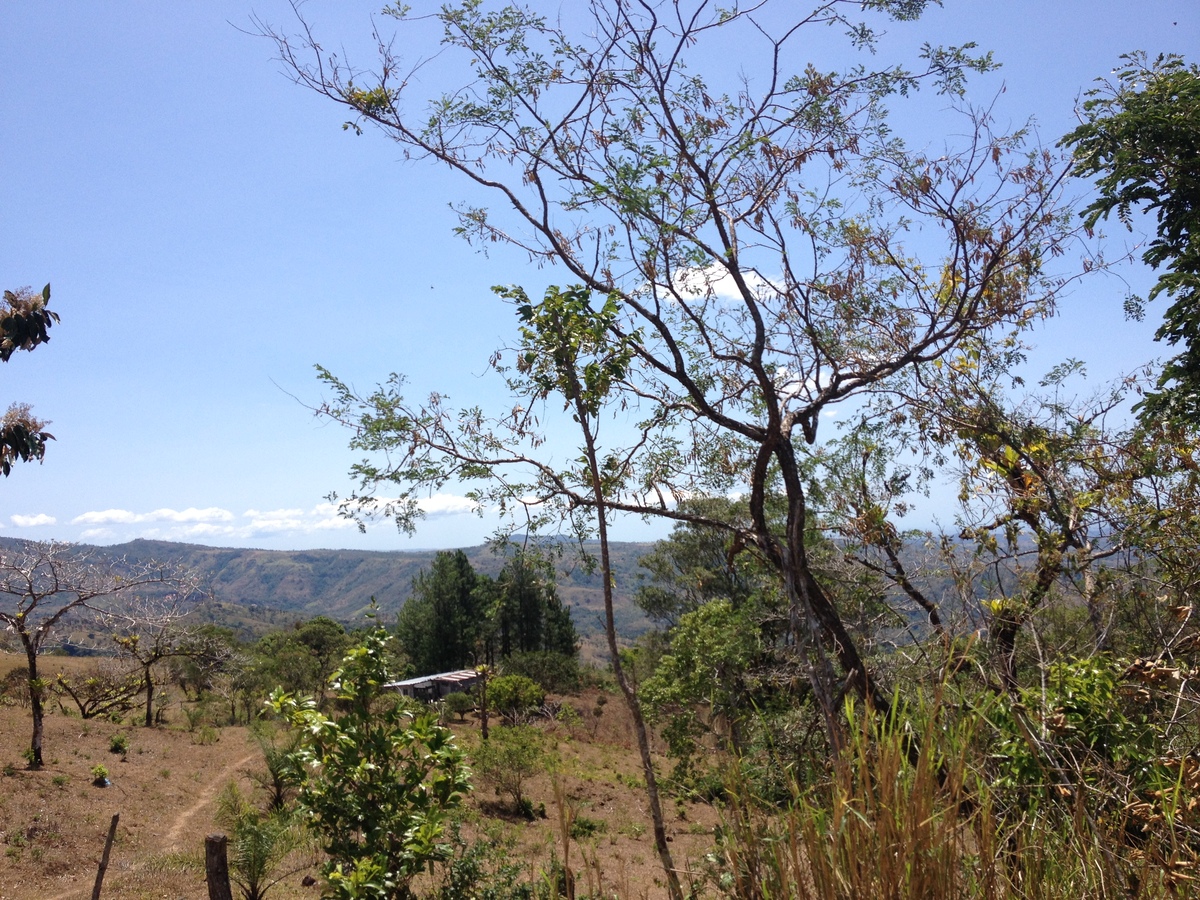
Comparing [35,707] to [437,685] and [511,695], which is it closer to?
[511,695]

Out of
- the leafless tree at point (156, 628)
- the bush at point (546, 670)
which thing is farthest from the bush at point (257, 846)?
the bush at point (546, 670)

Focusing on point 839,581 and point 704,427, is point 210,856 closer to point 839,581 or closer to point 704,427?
point 704,427

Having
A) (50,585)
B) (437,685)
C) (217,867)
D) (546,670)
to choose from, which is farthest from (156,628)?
(437,685)

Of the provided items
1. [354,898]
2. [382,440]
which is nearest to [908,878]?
[354,898]

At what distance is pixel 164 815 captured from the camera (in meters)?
11.3

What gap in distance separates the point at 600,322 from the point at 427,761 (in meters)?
2.72

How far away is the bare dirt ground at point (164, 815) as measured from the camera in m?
8.30

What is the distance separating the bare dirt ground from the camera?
27.2 ft

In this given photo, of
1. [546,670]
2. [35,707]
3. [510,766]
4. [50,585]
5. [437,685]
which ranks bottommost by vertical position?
[437,685]

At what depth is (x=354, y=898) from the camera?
379cm

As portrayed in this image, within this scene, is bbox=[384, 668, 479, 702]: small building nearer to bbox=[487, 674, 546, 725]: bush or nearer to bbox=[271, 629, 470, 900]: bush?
bbox=[487, 674, 546, 725]: bush

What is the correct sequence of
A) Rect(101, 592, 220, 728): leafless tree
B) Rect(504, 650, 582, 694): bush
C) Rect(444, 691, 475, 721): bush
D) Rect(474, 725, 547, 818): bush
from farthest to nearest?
Rect(504, 650, 582, 694): bush, Rect(444, 691, 475, 721): bush, Rect(474, 725, 547, 818): bush, Rect(101, 592, 220, 728): leafless tree

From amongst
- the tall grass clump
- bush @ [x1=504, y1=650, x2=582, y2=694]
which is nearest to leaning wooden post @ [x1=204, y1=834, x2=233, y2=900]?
the tall grass clump

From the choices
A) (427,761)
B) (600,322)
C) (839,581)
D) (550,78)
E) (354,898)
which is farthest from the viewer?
(839,581)
